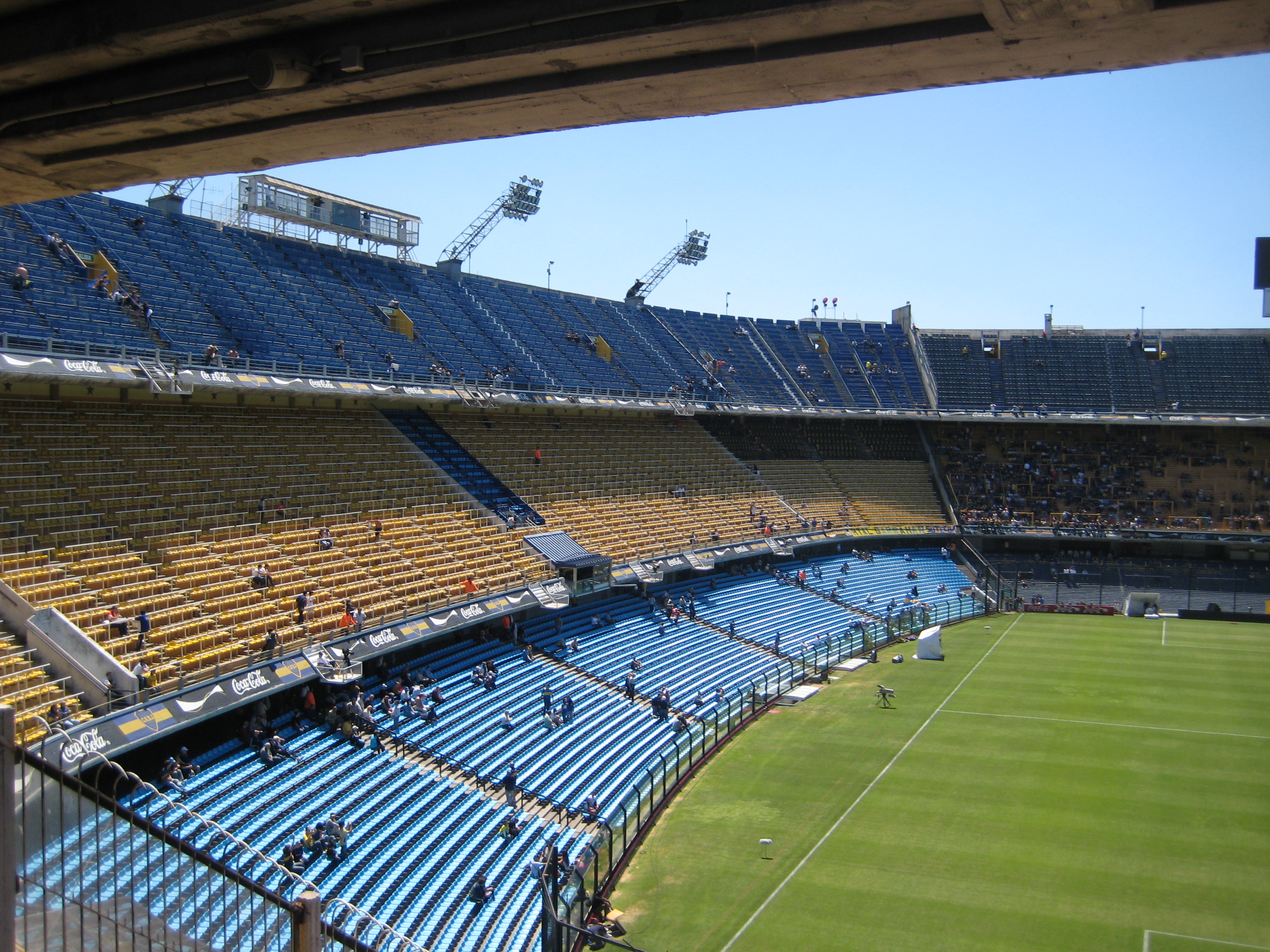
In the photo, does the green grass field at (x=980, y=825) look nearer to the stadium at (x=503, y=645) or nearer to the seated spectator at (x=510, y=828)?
the stadium at (x=503, y=645)

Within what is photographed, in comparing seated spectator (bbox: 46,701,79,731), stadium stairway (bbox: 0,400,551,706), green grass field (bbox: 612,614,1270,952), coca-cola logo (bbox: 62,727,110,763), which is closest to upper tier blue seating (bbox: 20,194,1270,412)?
stadium stairway (bbox: 0,400,551,706)

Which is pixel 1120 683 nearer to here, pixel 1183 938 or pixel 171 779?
pixel 1183 938

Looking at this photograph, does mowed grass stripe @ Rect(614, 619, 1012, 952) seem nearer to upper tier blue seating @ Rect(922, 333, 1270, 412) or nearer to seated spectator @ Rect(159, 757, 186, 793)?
seated spectator @ Rect(159, 757, 186, 793)

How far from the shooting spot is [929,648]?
34.4m

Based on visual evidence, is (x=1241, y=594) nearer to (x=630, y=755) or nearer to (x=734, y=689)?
(x=734, y=689)

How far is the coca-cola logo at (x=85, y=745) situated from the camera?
13.1m

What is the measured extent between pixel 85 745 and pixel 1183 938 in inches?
669

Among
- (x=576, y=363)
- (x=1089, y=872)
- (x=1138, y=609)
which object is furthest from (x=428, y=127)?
(x=1138, y=609)

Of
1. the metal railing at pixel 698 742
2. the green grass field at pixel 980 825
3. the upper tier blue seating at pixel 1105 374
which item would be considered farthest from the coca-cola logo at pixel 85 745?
the upper tier blue seating at pixel 1105 374

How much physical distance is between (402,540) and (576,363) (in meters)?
17.8

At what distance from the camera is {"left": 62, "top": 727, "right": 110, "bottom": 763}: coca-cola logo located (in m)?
13.1

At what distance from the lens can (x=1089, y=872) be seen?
57.9ft

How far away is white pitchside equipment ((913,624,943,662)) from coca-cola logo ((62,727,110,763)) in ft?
89.9

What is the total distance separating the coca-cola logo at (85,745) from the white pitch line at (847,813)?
979 cm
